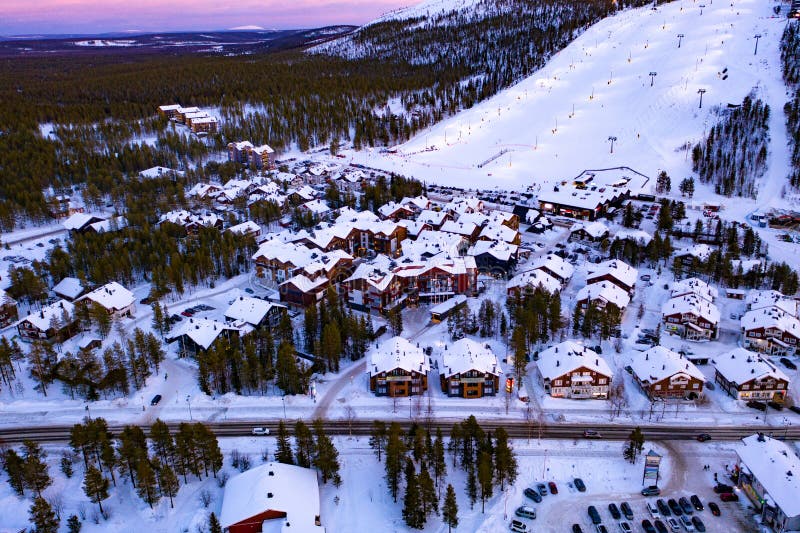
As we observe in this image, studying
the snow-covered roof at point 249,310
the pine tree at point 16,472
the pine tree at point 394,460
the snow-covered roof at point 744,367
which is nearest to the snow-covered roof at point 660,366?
the snow-covered roof at point 744,367

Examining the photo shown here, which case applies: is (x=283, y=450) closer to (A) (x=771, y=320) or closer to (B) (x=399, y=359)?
(B) (x=399, y=359)

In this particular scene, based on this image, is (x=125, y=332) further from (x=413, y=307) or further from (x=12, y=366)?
(x=413, y=307)

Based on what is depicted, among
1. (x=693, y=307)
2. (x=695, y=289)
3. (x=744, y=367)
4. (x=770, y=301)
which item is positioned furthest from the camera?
(x=695, y=289)

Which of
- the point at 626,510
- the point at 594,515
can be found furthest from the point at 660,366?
the point at 594,515

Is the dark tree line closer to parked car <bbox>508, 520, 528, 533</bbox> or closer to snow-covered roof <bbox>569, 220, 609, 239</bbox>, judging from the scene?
snow-covered roof <bbox>569, 220, 609, 239</bbox>

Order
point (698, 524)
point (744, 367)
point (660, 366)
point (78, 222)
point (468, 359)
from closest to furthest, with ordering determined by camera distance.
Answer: point (698, 524) < point (744, 367) < point (660, 366) < point (468, 359) < point (78, 222)

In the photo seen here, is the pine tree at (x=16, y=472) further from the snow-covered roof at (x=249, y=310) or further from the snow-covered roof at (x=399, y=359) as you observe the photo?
the snow-covered roof at (x=399, y=359)

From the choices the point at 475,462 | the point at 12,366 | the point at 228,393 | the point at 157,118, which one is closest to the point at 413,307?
the point at 228,393
